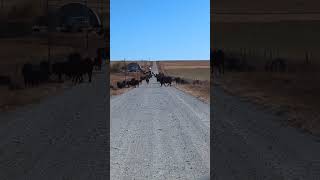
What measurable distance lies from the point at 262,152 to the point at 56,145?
3.85 meters

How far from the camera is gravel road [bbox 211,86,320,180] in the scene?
7.68 meters

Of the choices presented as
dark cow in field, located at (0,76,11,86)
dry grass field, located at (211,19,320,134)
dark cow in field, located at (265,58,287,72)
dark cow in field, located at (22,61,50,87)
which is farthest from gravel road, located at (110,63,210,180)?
dark cow in field, located at (0,76,11,86)

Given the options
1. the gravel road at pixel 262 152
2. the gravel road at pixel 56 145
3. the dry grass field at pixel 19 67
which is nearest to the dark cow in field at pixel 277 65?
the dry grass field at pixel 19 67

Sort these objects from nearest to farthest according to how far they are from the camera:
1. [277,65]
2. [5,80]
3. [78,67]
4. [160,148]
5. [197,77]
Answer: [160,148], [78,67], [277,65], [5,80], [197,77]

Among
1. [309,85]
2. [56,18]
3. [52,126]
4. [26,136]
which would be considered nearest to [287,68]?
[309,85]

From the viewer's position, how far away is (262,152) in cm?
948

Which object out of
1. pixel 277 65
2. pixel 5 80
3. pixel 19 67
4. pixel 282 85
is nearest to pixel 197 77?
pixel 282 85

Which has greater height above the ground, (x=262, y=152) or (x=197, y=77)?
(x=197, y=77)

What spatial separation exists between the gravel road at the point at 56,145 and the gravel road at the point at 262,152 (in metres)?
1.89

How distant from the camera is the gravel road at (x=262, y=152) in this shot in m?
7.68

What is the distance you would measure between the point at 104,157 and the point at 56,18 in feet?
8.21

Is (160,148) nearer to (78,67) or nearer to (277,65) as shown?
(78,67)

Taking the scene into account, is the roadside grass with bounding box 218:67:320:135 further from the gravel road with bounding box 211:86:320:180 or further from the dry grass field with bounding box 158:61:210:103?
the gravel road with bounding box 211:86:320:180

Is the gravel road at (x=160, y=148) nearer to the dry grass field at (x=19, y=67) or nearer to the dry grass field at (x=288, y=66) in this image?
the dry grass field at (x=19, y=67)
